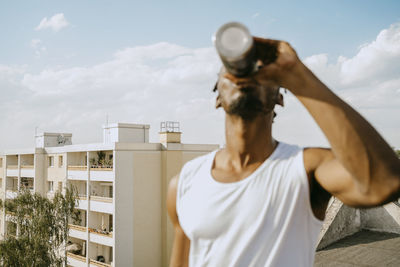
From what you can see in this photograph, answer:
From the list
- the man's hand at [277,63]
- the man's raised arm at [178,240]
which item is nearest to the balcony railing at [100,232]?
the man's raised arm at [178,240]

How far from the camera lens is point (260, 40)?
1.39m

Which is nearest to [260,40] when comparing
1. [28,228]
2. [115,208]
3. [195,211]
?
[195,211]

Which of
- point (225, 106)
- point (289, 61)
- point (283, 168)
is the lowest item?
point (283, 168)

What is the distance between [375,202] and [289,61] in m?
0.60

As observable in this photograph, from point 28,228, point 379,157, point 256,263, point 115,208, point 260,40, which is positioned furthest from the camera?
point 115,208

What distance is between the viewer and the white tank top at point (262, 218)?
163cm

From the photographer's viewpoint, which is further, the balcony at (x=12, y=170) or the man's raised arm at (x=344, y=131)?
the balcony at (x=12, y=170)

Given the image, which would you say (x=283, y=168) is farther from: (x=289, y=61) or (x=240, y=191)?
(x=289, y=61)

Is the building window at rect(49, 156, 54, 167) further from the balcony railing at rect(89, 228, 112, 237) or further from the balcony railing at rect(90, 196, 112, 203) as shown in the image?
the balcony railing at rect(89, 228, 112, 237)

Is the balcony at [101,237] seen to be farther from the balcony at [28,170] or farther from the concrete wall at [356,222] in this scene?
the concrete wall at [356,222]

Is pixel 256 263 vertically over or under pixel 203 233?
under

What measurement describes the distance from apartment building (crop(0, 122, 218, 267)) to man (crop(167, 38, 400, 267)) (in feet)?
70.8

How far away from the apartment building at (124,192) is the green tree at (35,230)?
3.45 meters

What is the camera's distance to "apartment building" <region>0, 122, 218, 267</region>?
75.7ft
